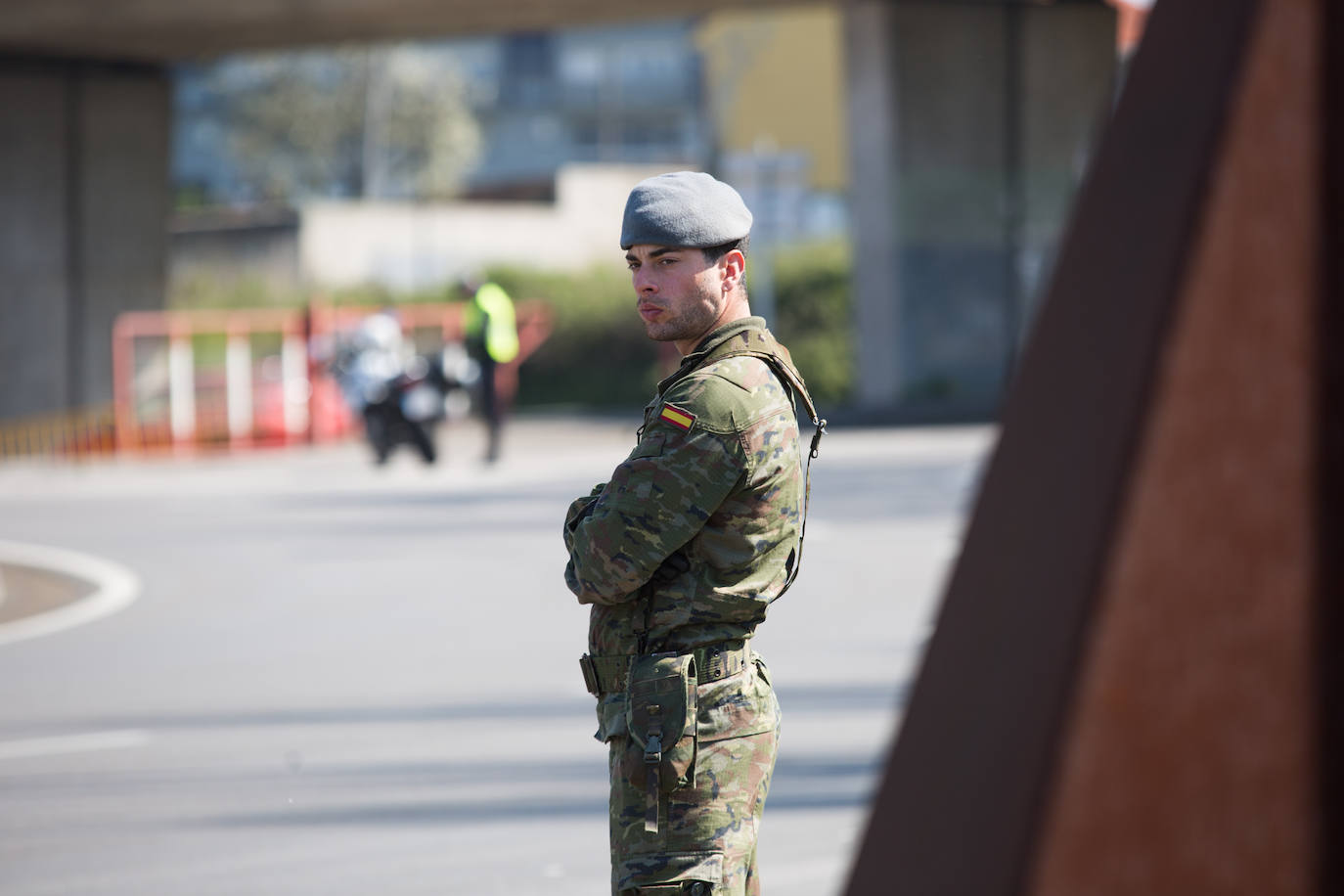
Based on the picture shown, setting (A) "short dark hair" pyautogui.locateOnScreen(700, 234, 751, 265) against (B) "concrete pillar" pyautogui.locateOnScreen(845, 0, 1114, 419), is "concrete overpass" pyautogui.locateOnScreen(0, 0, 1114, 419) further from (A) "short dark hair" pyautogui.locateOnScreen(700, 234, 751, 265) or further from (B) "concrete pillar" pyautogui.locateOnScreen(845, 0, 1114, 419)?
(A) "short dark hair" pyautogui.locateOnScreen(700, 234, 751, 265)

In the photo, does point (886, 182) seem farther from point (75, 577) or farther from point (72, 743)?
point (72, 743)

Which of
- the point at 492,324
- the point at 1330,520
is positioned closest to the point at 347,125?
the point at 492,324

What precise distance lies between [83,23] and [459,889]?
1799cm

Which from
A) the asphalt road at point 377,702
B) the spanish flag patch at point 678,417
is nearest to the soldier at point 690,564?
the spanish flag patch at point 678,417

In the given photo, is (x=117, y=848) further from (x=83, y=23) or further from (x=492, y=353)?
(x=83, y=23)

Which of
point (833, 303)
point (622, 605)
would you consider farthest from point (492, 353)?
point (622, 605)

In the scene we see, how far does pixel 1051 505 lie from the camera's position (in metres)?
2.07

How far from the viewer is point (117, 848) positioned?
19.2 feet

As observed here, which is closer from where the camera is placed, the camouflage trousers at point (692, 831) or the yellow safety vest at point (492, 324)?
the camouflage trousers at point (692, 831)

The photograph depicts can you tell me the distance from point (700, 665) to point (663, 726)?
123 millimetres

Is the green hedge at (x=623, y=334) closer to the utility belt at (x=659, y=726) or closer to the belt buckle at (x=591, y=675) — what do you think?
the belt buckle at (x=591, y=675)

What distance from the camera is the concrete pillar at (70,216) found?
74.9 feet

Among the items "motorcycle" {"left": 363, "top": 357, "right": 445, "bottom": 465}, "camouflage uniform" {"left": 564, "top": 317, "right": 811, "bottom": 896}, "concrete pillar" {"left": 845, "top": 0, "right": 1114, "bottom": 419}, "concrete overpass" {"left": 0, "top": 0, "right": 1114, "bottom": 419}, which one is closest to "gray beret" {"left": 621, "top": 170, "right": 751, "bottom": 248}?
"camouflage uniform" {"left": 564, "top": 317, "right": 811, "bottom": 896}

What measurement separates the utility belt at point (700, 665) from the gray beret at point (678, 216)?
68cm
